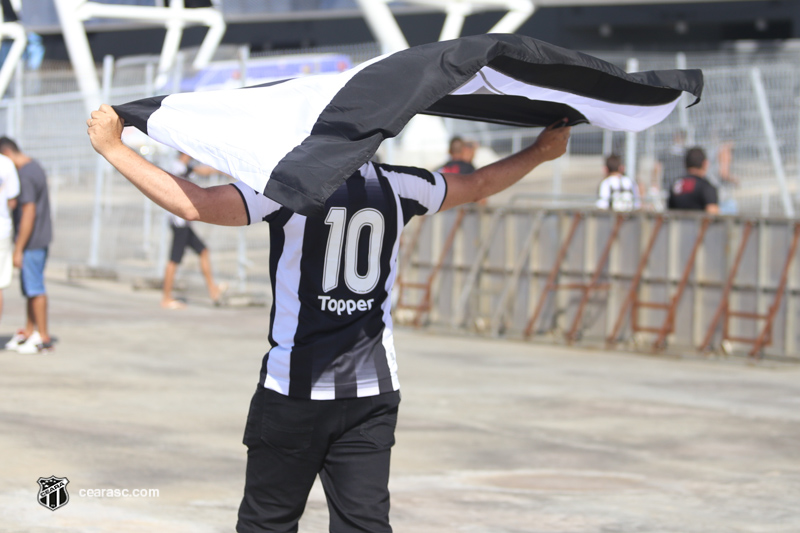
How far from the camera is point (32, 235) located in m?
9.50

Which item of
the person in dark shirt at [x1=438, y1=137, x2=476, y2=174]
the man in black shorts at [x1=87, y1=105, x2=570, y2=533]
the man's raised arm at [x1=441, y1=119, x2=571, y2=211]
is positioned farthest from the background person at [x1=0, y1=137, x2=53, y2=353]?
the man in black shorts at [x1=87, y1=105, x2=570, y2=533]

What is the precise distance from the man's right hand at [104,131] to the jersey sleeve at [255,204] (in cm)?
42

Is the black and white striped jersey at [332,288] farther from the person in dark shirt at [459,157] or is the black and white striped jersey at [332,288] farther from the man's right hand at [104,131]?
the person in dark shirt at [459,157]

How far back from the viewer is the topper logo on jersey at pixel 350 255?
362cm

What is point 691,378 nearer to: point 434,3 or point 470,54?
point 470,54

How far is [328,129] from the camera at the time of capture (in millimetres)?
3354

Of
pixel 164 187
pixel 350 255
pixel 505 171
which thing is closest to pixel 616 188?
pixel 505 171

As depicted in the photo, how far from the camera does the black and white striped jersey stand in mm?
3609

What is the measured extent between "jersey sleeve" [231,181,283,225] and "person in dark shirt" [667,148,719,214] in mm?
8314

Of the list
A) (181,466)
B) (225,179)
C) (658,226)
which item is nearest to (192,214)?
(181,466)

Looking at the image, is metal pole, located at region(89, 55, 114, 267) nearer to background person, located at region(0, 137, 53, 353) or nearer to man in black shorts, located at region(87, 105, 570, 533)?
background person, located at region(0, 137, 53, 353)

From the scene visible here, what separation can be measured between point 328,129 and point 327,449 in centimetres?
108

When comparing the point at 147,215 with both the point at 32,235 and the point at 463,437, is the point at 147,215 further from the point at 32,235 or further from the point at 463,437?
the point at 463,437

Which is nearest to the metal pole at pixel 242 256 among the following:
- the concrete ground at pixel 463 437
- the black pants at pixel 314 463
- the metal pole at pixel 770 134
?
the concrete ground at pixel 463 437
